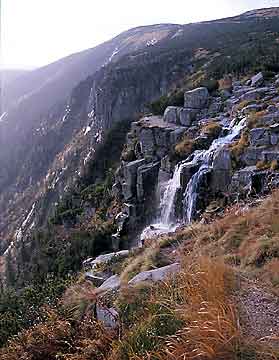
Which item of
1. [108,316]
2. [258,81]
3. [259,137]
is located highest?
[258,81]

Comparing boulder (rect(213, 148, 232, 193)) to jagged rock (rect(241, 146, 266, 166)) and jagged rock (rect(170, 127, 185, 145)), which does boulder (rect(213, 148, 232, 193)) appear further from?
jagged rock (rect(170, 127, 185, 145))

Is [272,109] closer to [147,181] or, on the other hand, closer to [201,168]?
[201,168]

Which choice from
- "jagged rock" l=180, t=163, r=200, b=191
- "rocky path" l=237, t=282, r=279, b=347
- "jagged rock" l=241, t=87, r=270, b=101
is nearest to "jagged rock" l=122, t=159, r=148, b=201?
"jagged rock" l=241, t=87, r=270, b=101

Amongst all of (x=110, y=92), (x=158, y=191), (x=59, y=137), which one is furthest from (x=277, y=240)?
(x=59, y=137)

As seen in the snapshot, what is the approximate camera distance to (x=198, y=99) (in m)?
29.2

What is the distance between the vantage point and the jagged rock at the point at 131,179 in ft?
89.3

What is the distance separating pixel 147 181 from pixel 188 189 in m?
6.89

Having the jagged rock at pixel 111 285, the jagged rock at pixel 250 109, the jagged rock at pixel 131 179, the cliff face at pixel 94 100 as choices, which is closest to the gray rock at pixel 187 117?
the jagged rock at pixel 131 179

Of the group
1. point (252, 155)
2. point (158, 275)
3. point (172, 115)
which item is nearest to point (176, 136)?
point (172, 115)

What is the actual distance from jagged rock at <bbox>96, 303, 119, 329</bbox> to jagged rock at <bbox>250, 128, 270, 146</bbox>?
1383 centimetres

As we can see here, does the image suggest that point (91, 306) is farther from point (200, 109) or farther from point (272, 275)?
point (200, 109)

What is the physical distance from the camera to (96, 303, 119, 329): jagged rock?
504 cm

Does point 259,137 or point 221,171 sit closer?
point 259,137

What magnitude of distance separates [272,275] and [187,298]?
1.05 metres
